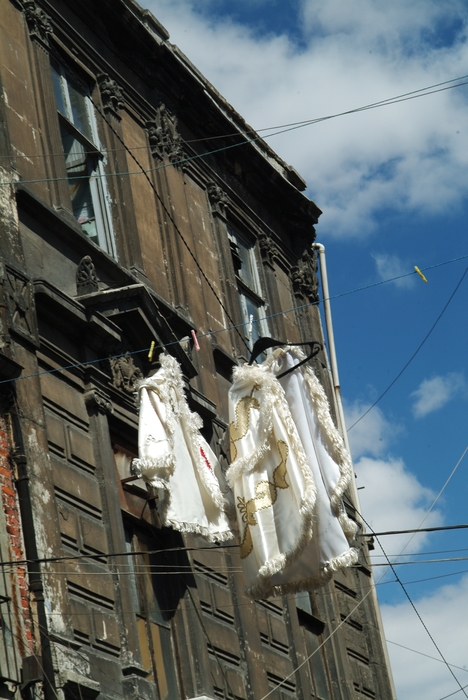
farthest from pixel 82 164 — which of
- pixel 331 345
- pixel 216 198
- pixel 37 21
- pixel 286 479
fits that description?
pixel 331 345

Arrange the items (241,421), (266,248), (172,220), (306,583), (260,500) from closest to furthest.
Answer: (306,583) → (260,500) → (241,421) → (172,220) → (266,248)

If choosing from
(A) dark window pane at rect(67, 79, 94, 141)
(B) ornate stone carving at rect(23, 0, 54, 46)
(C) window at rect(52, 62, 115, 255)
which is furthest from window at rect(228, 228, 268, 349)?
(B) ornate stone carving at rect(23, 0, 54, 46)

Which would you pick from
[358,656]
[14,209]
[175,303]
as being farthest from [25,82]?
[358,656]

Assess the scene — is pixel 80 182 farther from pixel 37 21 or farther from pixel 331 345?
pixel 331 345

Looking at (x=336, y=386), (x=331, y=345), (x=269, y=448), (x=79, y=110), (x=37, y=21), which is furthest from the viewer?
(x=331, y=345)

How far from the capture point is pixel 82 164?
15.8m

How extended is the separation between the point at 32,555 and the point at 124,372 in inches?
134

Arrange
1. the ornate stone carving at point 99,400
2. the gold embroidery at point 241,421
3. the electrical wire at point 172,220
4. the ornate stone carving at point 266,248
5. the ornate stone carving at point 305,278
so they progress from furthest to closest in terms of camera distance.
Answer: the ornate stone carving at point 305,278
the ornate stone carving at point 266,248
the electrical wire at point 172,220
the ornate stone carving at point 99,400
the gold embroidery at point 241,421

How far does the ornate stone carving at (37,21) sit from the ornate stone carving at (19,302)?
12.4 ft

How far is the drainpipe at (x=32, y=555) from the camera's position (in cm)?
1080

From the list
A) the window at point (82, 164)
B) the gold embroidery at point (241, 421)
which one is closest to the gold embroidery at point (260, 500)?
the gold embroidery at point (241, 421)

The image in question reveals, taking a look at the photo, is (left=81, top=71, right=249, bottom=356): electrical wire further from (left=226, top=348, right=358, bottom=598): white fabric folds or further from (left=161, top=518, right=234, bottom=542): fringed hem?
(left=161, top=518, right=234, bottom=542): fringed hem

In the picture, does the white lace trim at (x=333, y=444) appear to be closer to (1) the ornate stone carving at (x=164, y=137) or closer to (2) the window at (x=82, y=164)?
(2) the window at (x=82, y=164)

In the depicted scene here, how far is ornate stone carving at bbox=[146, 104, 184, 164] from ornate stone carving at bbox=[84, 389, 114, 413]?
4773 mm
